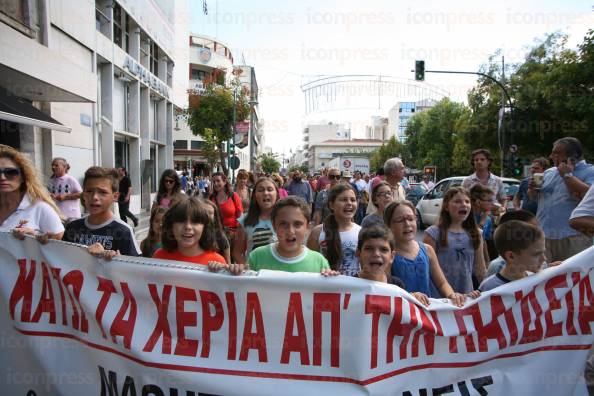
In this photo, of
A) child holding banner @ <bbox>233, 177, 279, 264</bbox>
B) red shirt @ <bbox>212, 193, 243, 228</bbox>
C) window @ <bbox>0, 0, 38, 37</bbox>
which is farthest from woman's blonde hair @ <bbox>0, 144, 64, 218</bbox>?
window @ <bbox>0, 0, 38, 37</bbox>

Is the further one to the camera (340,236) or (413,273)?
(340,236)

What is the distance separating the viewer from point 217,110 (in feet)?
109

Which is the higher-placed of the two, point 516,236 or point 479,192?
point 479,192

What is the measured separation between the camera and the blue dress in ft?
10.8

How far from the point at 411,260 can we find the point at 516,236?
2.28 feet

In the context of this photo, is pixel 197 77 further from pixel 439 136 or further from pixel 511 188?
pixel 511 188

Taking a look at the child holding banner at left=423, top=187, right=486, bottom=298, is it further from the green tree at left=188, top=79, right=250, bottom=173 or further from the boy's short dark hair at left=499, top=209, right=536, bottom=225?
the green tree at left=188, top=79, right=250, bottom=173

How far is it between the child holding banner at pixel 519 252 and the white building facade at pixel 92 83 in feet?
26.1

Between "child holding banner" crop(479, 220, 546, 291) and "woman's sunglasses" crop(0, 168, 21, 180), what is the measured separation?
3.22 meters

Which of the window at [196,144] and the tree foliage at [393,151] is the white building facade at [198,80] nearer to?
the window at [196,144]

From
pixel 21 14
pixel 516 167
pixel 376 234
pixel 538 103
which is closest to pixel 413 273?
pixel 376 234

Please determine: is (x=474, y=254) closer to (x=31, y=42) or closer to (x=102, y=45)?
(x=31, y=42)

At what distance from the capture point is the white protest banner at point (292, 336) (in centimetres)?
261

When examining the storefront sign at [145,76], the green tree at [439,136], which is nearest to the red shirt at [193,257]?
the storefront sign at [145,76]
